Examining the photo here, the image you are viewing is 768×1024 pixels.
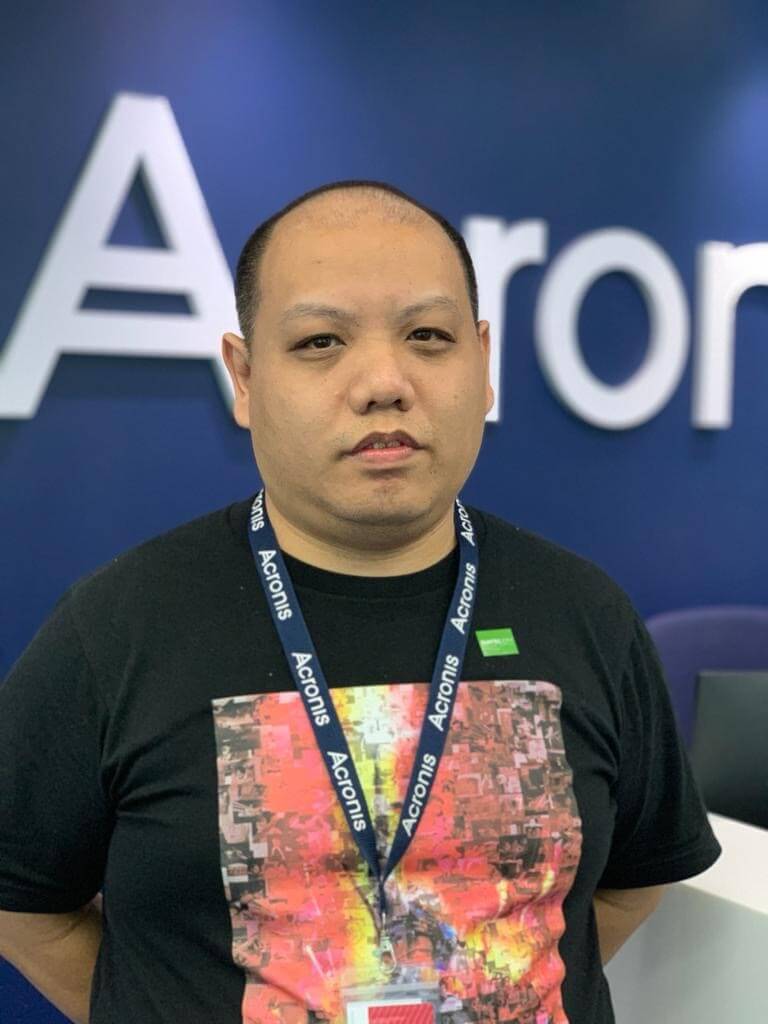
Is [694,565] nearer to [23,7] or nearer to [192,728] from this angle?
[23,7]

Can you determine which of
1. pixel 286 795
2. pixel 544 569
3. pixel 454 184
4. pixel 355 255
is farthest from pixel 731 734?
pixel 454 184

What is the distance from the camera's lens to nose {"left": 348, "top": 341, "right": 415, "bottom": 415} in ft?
3.96

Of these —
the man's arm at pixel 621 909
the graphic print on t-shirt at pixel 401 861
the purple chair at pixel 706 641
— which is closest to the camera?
the graphic print on t-shirt at pixel 401 861

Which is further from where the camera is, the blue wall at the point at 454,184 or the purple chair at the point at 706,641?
the purple chair at the point at 706,641

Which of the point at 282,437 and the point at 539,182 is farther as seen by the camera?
the point at 539,182

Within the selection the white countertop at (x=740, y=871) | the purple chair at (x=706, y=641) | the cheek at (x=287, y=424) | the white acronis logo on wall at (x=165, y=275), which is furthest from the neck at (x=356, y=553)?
the purple chair at (x=706, y=641)

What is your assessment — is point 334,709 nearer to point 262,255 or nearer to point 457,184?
point 262,255

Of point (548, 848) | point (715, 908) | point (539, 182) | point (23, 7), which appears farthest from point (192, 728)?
point (539, 182)

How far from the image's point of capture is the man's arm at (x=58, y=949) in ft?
4.47

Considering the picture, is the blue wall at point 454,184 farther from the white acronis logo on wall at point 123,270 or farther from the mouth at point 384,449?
the mouth at point 384,449

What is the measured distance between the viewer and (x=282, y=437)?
4.13 ft

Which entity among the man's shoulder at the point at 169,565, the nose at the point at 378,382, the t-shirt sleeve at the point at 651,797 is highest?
the nose at the point at 378,382

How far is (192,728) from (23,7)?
219 centimetres

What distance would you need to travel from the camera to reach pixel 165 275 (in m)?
2.92
